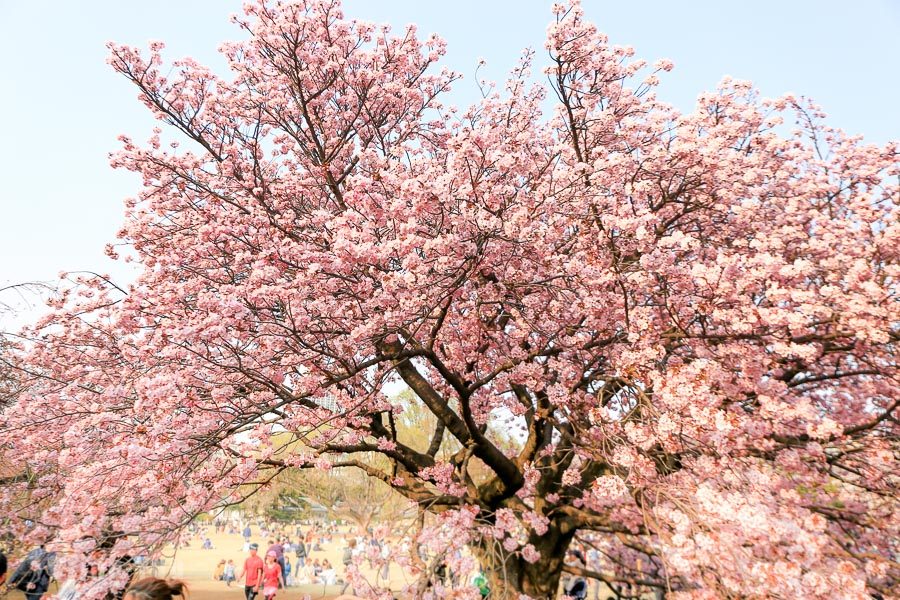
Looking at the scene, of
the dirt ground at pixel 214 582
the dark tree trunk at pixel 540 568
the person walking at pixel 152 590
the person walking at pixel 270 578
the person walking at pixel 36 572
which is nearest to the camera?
the person walking at pixel 152 590

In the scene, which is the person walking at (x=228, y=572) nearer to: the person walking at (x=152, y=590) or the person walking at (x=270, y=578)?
the person walking at (x=270, y=578)

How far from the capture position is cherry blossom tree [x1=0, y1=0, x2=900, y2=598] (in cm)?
448

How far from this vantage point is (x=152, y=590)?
291 cm

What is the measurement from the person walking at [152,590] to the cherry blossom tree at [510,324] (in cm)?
157

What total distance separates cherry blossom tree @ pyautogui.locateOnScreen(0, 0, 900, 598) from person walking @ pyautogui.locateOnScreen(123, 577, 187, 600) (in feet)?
5.15

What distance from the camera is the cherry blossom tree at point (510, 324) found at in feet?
14.7

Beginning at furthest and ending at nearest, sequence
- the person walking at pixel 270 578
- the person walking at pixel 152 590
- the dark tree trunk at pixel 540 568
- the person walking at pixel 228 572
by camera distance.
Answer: the person walking at pixel 228 572 → the person walking at pixel 270 578 → the dark tree trunk at pixel 540 568 → the person walking at pixel 152 590

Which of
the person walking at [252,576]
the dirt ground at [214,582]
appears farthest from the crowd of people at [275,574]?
the dirt ground at [214,582]

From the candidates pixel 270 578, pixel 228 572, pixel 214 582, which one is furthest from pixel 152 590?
pixel 214 582

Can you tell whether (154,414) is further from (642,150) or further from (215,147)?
(642,150)

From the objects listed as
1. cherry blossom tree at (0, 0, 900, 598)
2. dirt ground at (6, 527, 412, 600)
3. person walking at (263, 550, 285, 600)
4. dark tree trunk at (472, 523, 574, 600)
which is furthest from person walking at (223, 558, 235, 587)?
dark tree trunk at (472, 523, 574, 600)

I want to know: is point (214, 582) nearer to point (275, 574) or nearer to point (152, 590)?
point (275, 574)

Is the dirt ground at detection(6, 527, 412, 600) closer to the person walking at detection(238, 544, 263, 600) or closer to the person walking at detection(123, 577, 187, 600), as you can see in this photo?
the person walking at detection(238, 544, 263, 600)

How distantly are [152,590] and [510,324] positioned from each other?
5639mm
